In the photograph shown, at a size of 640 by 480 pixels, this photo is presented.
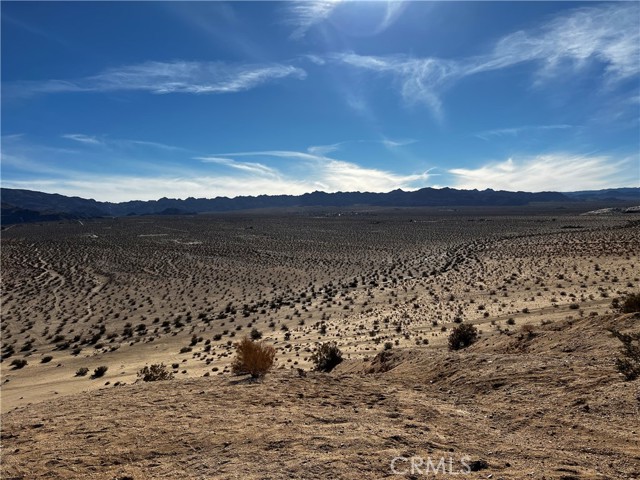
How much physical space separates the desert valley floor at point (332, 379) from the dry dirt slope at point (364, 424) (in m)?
0.03

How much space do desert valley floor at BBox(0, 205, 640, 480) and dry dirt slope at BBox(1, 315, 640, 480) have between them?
33mm

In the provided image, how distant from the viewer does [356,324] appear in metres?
18.8

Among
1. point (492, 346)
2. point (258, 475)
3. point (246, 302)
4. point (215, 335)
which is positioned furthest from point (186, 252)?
point (258, 475)

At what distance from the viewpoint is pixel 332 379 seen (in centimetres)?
823

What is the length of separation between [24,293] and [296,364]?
2862 cm

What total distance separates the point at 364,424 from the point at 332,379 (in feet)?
7.83

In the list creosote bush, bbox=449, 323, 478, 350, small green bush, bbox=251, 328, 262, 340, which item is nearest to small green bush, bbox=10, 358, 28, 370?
small green bush, bbox=251, 328, 262, 340

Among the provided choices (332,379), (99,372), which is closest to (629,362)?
(332,379)

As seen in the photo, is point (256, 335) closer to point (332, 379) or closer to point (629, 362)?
point (332, 379)

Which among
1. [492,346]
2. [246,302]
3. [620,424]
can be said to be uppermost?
[620,424]

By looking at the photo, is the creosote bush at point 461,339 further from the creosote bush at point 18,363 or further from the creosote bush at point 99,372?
the creosote bush at point 18,363

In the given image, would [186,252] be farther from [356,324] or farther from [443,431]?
[443,431]

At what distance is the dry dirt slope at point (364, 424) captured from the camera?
185 inches

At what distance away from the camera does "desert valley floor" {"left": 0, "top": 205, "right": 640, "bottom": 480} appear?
5027mm
